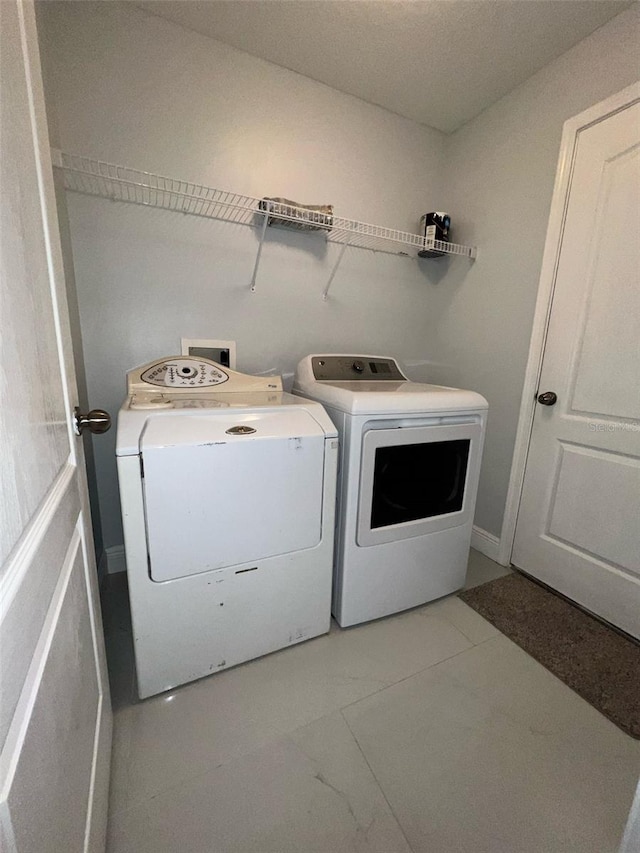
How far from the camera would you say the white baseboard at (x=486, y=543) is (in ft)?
6.70

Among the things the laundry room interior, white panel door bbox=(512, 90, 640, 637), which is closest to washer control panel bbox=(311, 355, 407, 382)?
the laundry room interior

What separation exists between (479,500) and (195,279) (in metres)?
2.03

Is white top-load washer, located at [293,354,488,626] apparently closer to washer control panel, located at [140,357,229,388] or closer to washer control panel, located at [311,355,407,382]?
washer control panel, located at [311,355,407,382]

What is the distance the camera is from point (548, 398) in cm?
174

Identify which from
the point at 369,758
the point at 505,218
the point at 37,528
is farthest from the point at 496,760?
the point at 505,218

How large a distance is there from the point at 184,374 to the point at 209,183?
97 cm

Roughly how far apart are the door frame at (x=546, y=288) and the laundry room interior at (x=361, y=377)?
0.01 m

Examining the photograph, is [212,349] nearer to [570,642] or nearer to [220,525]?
[220,525]

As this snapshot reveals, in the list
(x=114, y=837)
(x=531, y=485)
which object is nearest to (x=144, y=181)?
(x=114, y=837)

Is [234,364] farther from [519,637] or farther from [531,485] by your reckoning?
[519,637]

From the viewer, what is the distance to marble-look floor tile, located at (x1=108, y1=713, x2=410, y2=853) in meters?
0.83

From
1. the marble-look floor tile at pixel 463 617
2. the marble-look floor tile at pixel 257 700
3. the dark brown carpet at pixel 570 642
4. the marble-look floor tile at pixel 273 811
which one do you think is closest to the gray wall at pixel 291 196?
the dark brown carpet at pixel 570 642

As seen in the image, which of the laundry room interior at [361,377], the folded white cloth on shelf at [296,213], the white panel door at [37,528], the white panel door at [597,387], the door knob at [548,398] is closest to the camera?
the white panel door at [37,528]

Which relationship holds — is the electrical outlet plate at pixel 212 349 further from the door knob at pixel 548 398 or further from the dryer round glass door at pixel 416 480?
the door knob at pixel 548 398
